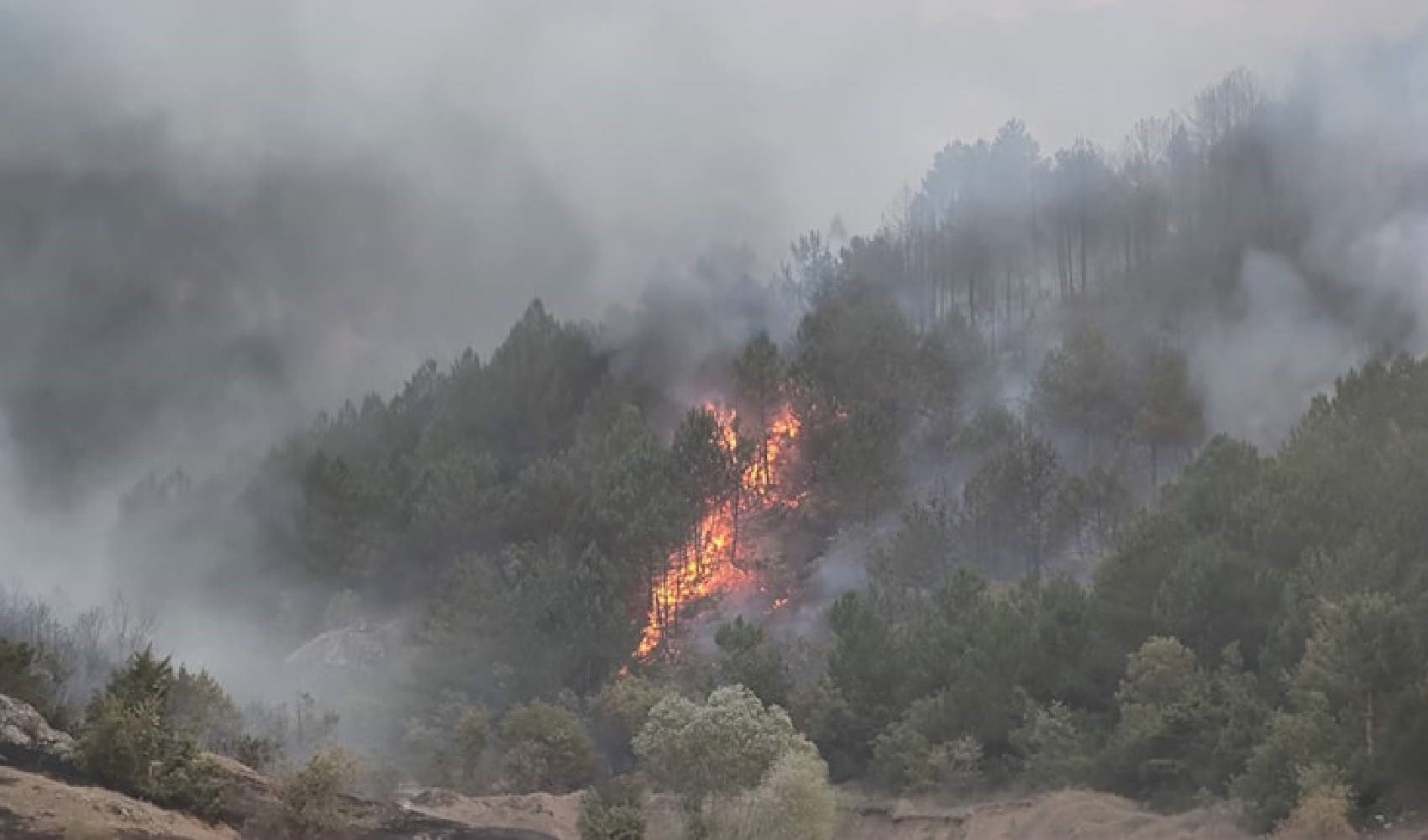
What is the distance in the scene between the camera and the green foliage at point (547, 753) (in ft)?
212

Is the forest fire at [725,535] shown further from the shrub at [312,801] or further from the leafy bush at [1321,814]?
the leafy bush at [1321,814]

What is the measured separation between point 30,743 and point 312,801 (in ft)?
25.9

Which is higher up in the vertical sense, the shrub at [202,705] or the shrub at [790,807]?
the shrub at [202,705]

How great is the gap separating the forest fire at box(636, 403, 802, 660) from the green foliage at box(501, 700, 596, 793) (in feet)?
64.3

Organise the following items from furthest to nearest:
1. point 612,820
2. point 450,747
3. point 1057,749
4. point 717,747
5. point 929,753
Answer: point 450,747
point 929,753
point 1057,749
point 717,747
point 612,820

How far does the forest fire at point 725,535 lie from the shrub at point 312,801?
48.9 m

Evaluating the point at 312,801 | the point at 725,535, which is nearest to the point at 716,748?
the point at 312,801

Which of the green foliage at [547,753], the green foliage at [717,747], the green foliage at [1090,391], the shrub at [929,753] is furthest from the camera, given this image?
the green foliage at [1090,391]

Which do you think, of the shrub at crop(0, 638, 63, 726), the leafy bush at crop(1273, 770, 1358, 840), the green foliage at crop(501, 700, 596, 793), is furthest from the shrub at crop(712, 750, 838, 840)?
the green foliage at crop(501, 700, 596, 793)

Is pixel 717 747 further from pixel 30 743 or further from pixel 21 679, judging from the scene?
pixel 21 679

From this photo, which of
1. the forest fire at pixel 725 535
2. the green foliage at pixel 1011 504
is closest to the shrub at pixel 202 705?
the forest fire at pixel 725 535

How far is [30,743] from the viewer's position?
32969mm

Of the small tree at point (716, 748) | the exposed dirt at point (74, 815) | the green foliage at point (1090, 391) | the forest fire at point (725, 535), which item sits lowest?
the exposed dirt at point (74, 815)

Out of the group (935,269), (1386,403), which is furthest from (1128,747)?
(935,269)
